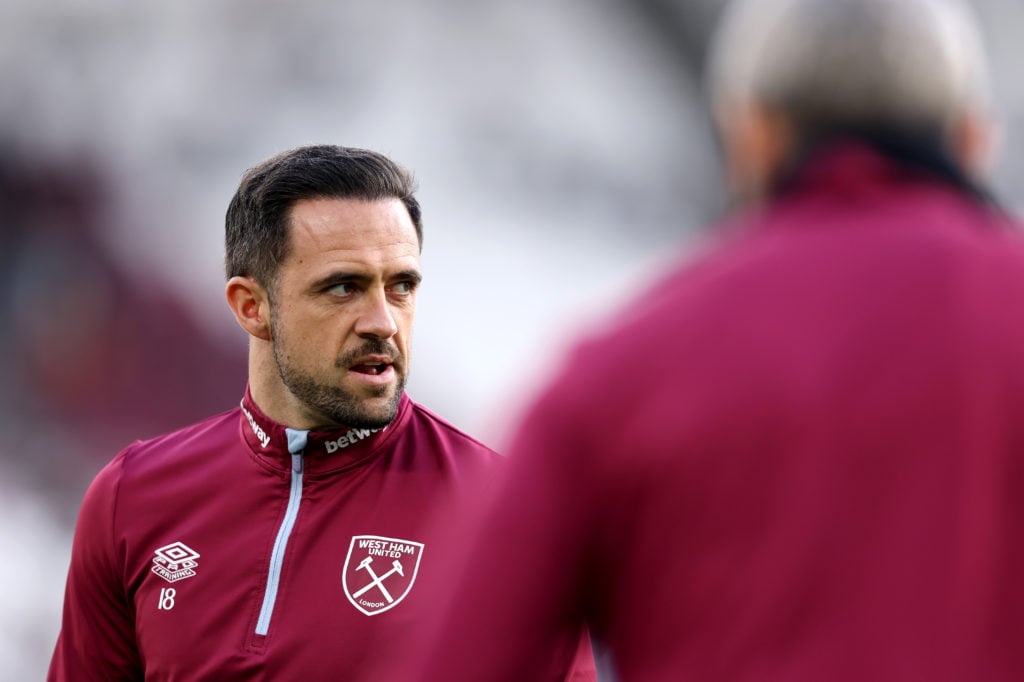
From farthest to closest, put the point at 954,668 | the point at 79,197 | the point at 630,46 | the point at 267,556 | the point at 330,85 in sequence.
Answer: the point at 630,46, the point at 330,85, the point at 79,197, the point at 267,556, the point at 954,668

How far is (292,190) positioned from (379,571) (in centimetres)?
76

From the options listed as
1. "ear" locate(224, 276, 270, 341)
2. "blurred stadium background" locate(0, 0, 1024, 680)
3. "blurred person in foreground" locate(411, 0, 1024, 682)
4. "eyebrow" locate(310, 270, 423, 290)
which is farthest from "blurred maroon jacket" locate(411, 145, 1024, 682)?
"blurred stadium background" locate(0, 0, 1024, 680)

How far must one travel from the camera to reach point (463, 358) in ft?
33.1

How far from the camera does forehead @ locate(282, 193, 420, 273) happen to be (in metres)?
2.85

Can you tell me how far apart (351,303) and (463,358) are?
726cm

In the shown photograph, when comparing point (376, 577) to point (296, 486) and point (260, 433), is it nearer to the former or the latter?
point (296, 486)

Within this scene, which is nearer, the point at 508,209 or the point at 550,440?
the point at 550,440

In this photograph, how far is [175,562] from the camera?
2.74 metres

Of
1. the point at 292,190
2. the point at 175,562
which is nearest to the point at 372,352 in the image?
the point at 292,190

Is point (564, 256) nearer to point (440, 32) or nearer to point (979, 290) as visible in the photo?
point (440, 32)

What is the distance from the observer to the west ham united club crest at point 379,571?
8.55ft

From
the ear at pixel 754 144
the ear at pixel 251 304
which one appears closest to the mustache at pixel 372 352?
the ear at pixel 251 304

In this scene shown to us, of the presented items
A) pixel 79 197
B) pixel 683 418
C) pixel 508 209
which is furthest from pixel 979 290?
pixel 508 209

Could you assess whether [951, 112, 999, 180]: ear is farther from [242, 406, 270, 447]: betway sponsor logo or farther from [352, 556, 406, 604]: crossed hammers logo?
[242, 406, 270, 447]: betway sponsor logo
